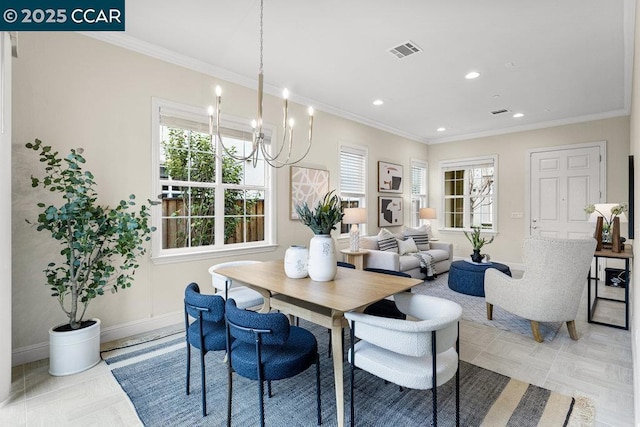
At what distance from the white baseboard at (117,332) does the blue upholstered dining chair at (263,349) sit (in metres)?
1.83

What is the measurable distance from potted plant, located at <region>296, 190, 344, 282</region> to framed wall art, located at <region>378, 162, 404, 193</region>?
402 centimetres

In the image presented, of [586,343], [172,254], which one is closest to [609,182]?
[586,343]

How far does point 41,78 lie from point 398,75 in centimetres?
351

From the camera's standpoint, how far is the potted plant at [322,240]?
209 cm

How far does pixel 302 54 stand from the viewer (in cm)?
331

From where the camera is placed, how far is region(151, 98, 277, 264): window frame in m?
3.19

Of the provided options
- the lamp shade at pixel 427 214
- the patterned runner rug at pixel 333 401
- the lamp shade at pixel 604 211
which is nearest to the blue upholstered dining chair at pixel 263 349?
the patterned runner rug at pixel 333 401

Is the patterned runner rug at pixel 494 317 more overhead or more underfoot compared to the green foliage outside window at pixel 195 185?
more underfoot

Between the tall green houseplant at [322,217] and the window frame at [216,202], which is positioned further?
the window frame at [216,202]

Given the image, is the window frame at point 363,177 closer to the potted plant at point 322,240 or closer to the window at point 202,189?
the window at point 202,189

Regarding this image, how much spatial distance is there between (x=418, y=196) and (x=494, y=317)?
401 cm

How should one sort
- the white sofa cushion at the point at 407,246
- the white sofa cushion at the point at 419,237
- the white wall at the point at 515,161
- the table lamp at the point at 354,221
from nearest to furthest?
1. the table lamp at the point at 354,221
2. the white wall at the point at 515,161
3. the white sofa cushion at the point at 407,246
4. the white sofa cushion at the point at 419,237

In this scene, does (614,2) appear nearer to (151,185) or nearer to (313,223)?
(313,223)

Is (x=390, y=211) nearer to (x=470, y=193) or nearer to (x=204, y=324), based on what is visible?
(x=470, y=193)
